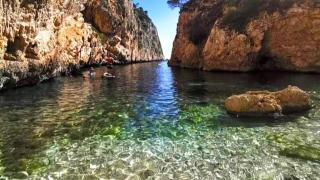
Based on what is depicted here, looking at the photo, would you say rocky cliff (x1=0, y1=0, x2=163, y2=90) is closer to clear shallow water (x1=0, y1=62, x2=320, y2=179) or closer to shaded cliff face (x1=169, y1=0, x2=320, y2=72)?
clear shallow water (x1=0, y1=62, x2=320, y2=179)

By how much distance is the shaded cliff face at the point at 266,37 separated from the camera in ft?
182

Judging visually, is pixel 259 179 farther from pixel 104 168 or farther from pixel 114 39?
pixel 114 39

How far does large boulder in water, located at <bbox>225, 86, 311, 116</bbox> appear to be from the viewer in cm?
2108

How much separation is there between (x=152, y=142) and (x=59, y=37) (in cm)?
4402

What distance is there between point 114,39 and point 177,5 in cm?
2350

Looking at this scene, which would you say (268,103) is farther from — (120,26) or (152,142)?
(120,26)

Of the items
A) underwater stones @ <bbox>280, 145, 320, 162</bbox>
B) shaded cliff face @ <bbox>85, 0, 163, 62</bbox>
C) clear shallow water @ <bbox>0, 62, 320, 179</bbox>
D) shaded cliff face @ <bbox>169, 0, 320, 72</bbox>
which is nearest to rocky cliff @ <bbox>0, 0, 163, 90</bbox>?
shaded cliff face @ <bbox>85, 0, 163, 62</bbox>

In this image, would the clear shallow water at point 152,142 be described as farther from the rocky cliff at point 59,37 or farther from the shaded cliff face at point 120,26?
the shaded cliff face at point 120,26

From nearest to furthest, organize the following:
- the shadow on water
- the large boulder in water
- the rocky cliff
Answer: the shadow on water, the large boulder in water, the rocky cliff

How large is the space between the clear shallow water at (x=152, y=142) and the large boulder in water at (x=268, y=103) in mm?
814

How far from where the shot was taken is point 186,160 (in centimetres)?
1320

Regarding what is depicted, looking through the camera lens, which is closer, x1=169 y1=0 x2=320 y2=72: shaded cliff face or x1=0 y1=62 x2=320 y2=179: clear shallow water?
x1=0 y1=62 x2=320 y2=179: clear shallow water

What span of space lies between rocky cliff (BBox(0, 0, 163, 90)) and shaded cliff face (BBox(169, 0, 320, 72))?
26737 mm

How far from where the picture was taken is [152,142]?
614 inches
